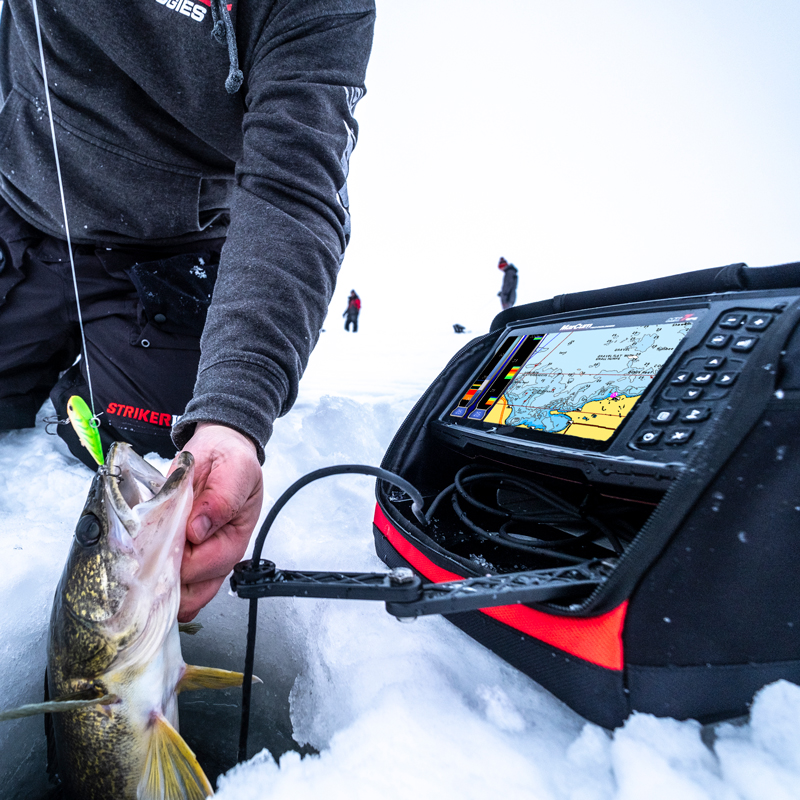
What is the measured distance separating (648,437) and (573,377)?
0.25m

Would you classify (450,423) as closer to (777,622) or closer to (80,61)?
(777,622)

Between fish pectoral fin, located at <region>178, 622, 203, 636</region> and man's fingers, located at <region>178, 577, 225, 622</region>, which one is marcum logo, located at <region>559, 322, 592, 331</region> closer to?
man's fingers, located at <region>178, 577, 225, 622</region>

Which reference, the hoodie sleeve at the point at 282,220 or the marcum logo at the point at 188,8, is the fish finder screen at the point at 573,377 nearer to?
the hoodie sleeve at the point at 282,220

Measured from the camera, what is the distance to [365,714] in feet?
2.44

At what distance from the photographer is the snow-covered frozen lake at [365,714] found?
61 cm

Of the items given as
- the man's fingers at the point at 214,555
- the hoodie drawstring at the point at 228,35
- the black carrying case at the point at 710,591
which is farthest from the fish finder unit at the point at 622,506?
the hoodie drawstring at the point at 228,35

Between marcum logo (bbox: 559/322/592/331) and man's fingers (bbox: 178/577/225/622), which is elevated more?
marcum logo (bbox: 559/322/592/331)

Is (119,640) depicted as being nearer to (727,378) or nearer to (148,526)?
(148,526)

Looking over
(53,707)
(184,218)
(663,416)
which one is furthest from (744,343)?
(184,218)

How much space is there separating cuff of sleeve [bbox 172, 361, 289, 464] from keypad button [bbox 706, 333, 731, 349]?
33.0 inches

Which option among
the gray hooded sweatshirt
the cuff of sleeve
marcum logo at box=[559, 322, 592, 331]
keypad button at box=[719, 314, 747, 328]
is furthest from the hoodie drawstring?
keypad button at box=[719, 314, 747, 328]

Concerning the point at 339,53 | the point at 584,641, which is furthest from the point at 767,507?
the point at 339,53

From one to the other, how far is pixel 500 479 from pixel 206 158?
1.51m

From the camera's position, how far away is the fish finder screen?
88 centimetres
